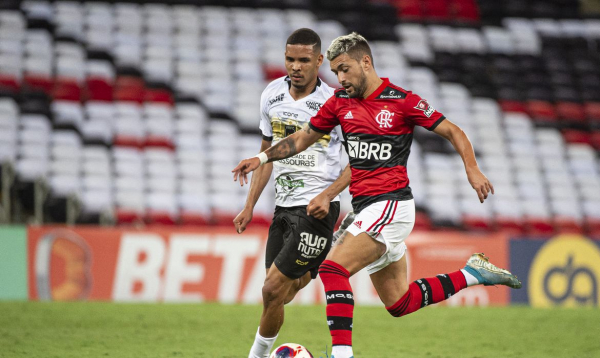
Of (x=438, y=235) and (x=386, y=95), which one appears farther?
(x=438, y=235)

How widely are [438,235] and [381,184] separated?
7146mm

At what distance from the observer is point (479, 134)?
1683 cm

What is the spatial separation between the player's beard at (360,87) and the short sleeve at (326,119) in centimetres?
20

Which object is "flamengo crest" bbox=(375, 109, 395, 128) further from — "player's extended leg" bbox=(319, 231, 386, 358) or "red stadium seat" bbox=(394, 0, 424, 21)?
"red stadium seat" bbox=(394, 0, 424, 21)

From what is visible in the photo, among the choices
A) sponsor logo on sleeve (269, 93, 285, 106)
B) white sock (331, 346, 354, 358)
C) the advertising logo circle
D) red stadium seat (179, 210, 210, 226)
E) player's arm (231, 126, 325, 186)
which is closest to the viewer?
white sock (331, 346, 354, 358)

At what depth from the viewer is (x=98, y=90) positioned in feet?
49.5

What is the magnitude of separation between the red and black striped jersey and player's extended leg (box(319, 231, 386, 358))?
0.32 metres

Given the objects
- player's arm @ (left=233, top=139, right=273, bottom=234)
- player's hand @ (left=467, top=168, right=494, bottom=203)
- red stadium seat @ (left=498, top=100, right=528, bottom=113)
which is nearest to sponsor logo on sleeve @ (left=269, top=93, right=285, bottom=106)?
player's arm @ (left=233, top=139, right=273, bottom=234)

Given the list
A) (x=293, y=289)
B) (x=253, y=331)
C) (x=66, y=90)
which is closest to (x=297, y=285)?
(x=293, y=289)

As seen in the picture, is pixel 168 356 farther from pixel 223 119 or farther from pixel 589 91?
pixel 589 91

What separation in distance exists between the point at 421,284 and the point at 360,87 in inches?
58.5

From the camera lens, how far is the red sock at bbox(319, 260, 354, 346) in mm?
4719

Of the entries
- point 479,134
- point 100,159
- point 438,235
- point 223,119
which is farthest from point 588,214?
point 100,159

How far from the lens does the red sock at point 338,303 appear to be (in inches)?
186
